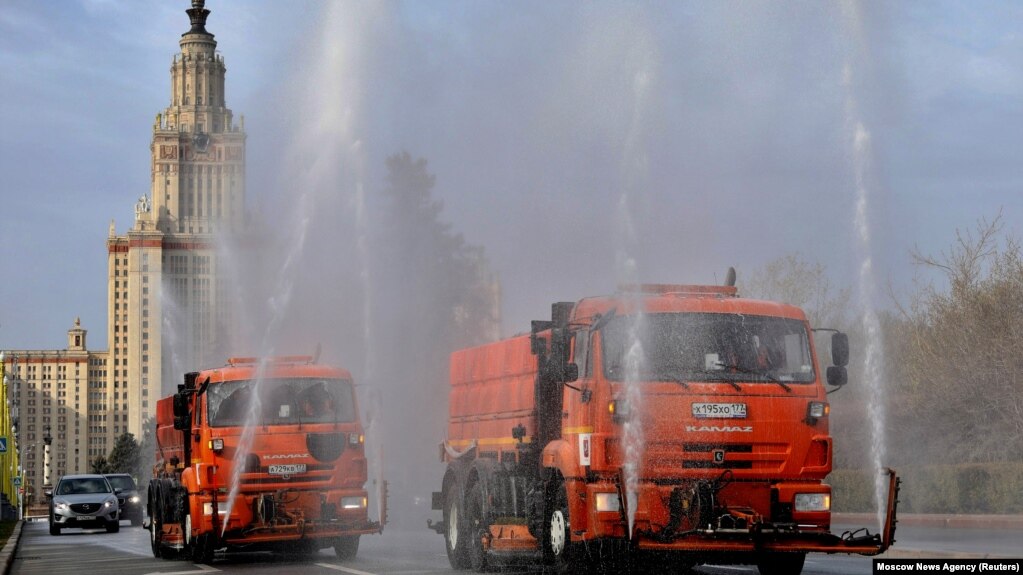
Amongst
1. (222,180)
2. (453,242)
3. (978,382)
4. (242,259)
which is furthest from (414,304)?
(222,180)

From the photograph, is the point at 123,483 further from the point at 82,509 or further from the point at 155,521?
the point at 155,521

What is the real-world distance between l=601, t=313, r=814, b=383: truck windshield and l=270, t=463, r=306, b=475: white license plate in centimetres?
816

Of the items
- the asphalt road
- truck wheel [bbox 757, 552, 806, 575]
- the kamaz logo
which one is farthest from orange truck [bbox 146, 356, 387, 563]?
the kamaz logo

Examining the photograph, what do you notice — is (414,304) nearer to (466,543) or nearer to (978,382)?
(978,382)

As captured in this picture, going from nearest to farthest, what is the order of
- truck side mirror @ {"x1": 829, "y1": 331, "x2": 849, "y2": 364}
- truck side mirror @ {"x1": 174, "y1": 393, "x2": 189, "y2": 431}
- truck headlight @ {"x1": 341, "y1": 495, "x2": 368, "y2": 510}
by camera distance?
truck side mirror @ {"x1": 829, "y1": 331, "x2": 849, "y2": 364}, truck headlight @ {"x1": 341, "y1": 495, "x2": 368, "y2": 510}, truck side mirror @ {"x1": 174, "y1": 393, "x2": 189, "y2": 431}

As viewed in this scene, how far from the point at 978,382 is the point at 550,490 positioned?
21.6 m

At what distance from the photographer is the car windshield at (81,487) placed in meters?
43.5

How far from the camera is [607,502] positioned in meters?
15.6

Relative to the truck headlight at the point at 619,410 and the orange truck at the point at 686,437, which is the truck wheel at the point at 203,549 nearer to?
the orange truck at the point at 686,437

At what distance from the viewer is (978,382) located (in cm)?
3588

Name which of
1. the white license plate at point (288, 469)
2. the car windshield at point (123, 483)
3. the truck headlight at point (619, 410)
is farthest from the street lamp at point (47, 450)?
the truck headlight at point (619, 410)

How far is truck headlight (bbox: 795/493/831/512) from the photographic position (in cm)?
1575

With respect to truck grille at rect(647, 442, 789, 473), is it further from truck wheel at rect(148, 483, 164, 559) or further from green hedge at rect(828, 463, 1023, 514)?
green hedge at rect(828, 463, 1023, 514)

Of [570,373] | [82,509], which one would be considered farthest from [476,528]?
[82,509]
